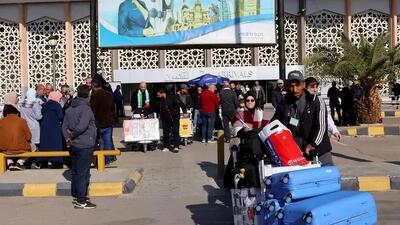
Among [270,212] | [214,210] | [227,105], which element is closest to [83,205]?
[214,210]

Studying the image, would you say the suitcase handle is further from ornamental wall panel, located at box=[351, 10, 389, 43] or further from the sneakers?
ornamental wall panel, located at box=[351, 10, 389, 43]

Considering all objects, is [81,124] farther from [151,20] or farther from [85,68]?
[85,68]

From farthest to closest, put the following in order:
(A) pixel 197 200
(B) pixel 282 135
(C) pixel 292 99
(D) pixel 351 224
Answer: (A) pixel 197 200 < (C) pixel 292 99 < (B) pixel 282 135 < (D) pixel 351 224

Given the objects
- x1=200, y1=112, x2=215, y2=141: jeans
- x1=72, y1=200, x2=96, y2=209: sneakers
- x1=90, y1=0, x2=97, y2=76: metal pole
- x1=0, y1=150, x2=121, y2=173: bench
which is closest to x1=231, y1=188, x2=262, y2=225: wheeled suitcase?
x1=72, y1=200, x2=96, y2=209: sneakers

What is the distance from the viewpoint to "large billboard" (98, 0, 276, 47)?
21.4 meters

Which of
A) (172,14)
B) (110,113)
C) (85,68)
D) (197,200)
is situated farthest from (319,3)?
(197,200)

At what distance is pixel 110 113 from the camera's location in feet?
41.9

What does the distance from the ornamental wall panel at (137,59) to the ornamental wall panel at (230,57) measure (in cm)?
351

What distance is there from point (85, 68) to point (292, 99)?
105ft

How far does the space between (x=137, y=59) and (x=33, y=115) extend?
25.6m

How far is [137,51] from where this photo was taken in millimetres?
38156

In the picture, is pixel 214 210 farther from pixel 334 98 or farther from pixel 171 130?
pixel 334 98

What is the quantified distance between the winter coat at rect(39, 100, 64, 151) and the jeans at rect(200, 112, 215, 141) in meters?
5.52

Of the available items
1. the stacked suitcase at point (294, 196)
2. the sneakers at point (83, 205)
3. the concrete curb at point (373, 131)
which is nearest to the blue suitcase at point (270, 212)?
the stacked suitcase at point (294, 196)
